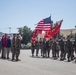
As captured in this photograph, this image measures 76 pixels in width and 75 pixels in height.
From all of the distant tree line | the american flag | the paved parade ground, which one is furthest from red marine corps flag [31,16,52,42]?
the distant tree line

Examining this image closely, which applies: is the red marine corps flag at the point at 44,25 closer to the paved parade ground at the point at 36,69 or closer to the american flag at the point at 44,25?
the american flag at the point at 44,25

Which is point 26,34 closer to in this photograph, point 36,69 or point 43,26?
point 43,26

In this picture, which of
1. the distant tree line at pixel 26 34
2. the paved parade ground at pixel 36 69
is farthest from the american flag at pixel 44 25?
the distant tree line at pixel 26 34

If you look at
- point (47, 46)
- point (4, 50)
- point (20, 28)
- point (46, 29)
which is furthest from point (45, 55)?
point (20, 28)

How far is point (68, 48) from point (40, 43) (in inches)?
243

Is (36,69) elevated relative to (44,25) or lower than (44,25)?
lower

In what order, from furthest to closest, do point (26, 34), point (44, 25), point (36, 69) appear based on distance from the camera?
point (26, 34)
point (44, 25)
point (36, 69)

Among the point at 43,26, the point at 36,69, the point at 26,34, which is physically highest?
the point at 26,34

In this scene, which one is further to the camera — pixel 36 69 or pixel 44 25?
pixel 44 25

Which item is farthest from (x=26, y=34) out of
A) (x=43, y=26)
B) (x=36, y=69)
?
(x=36, y=69)

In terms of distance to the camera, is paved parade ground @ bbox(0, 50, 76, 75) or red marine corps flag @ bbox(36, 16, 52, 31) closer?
paved parade ground @ bbox(0, 50, 76, 75)

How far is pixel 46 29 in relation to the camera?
77.7 ft

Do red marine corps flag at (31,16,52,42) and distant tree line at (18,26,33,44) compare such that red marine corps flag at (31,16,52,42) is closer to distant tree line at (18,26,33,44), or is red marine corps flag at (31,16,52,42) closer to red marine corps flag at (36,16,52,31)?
red marine corps flag at (36,16,52,31)

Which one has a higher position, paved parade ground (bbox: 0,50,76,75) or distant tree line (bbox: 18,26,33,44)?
distant tree line (bbox: 18,26,33,44)
